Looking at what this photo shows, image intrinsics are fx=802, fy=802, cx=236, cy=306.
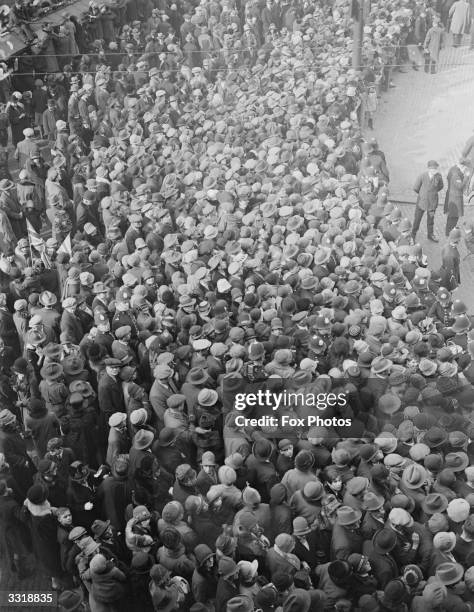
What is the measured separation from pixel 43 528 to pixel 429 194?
8.16 m

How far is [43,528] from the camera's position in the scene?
23.7 ft

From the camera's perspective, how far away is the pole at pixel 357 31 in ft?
47.7

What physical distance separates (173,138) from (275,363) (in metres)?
5.99

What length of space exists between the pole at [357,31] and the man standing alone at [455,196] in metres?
3.21

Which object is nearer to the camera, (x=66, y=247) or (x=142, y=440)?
(x=142, y=440)

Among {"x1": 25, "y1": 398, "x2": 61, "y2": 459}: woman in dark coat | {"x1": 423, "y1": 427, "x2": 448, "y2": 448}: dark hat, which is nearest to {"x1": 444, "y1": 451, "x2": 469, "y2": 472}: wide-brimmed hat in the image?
{"x1": 423, "y1": 427, "x2": 448, "y2": 448}: dark hat

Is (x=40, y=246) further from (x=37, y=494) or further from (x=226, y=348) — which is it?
(x=37, y=494)

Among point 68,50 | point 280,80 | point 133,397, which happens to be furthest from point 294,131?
point 133,397

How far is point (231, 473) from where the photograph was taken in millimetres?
7117

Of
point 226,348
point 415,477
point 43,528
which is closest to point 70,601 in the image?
point 43,528

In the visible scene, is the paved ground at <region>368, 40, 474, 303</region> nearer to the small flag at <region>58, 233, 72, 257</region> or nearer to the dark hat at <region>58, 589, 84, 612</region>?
the small flag at <region>58, 233, 72, 257</region>

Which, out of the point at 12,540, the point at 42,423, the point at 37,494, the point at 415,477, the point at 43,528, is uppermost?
the point at 415,477

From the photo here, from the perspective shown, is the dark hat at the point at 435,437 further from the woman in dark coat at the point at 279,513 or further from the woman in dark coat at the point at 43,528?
the woman in dark coat at the point at 43,528

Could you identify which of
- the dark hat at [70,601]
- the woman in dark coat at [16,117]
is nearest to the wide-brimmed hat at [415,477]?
the dark hat at [70,601]
